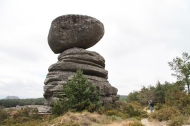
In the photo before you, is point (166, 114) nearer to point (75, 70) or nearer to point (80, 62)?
point (75, 70)

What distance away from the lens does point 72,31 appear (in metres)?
22.9

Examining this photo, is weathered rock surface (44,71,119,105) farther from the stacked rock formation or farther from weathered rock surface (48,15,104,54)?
weathered rock surface (48,15,104,54)

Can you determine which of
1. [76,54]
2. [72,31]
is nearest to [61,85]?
[76,54]

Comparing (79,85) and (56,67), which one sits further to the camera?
(56,67)

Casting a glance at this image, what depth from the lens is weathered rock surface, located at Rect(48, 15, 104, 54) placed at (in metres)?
22.9

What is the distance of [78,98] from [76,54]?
19.9 feet

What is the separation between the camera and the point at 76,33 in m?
22.9

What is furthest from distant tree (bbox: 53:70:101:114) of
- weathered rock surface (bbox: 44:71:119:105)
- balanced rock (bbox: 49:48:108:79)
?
balanced rock (bbox: 49:48:108:79)

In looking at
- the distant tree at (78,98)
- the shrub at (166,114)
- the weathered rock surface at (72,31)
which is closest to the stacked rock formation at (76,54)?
the weathered rock surface at (72,31)

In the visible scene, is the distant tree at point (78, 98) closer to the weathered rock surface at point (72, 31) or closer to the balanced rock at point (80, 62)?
the balanced rock at point (80, 62)

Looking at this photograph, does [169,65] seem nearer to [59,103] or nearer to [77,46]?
[77,46]

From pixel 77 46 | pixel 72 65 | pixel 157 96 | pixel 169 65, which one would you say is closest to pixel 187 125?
pixel 72 65

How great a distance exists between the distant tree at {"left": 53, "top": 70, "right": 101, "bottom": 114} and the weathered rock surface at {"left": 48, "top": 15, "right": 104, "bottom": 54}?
582 centimetres

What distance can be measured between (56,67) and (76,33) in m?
4.48
